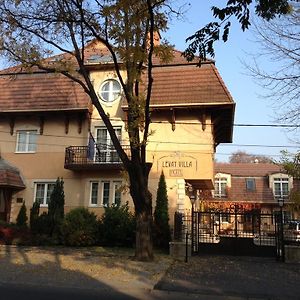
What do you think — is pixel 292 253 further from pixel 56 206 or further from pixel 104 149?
pixel 56 206

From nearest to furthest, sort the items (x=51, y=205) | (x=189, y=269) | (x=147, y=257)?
(x=189, y=269), (x=147, y=257), (x=51, y=205)

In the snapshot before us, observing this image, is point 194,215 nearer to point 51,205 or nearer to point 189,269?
point 189,269

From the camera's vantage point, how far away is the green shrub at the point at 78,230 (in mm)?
20547

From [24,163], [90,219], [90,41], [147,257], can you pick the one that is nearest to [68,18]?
[90,41]

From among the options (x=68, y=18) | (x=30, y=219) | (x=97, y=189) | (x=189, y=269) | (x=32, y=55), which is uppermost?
(x=68, y=18)

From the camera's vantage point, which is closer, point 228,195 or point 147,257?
point 147,257

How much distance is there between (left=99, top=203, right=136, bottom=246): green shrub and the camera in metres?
20.9

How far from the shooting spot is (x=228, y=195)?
43906 millimetres

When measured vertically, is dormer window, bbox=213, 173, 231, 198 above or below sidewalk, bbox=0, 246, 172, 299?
above

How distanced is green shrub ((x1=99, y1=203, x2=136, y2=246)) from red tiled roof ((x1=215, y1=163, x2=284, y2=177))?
1014 inches

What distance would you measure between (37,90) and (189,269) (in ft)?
51.0

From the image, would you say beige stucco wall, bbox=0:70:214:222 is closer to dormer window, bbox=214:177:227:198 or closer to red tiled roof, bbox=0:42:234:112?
red tiled roof, bbox=0:42:234:112

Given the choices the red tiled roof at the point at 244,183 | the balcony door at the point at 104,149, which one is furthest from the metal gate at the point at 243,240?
the red tiled roof at the point at 244,183

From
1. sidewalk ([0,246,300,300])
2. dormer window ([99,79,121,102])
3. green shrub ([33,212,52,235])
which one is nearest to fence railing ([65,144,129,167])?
dormer window ([99,79,121,102])
